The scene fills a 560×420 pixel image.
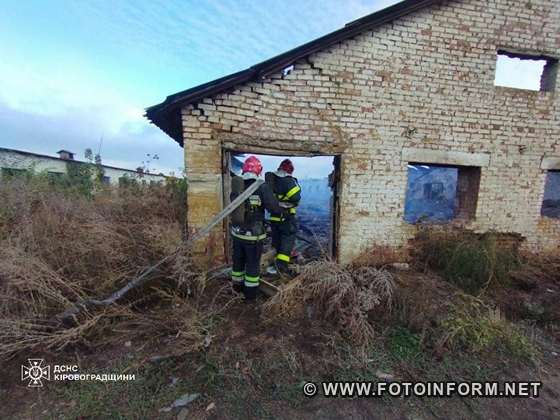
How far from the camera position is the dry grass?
2.84 metres

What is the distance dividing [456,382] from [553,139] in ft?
18.7

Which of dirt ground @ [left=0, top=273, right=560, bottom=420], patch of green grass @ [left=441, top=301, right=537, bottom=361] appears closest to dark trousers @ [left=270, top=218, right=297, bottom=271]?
dirt ground @ [left=0, top=273, right=560, bottom=420]

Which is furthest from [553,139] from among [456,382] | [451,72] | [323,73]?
[456,382]

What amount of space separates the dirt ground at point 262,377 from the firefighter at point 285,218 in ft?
4.14

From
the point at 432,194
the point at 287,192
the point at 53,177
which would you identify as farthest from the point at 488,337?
the point at 53,177

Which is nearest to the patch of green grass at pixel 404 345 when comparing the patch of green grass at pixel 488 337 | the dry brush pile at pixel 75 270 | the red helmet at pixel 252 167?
the patch of green grass at pixel 488 337

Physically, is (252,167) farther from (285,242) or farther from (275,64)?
(275,64)

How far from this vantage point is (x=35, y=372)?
221 cm

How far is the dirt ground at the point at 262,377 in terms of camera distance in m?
1.95

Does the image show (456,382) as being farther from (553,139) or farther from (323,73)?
(553,139)

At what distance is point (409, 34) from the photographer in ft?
13.9

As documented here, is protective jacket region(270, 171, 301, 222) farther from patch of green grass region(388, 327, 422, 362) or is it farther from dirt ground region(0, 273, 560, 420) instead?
patch of green grass region(388, 327, 422, 362)

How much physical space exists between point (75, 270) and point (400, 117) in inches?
228

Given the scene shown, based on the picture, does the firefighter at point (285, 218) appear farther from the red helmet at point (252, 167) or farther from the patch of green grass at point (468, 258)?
the patch of green grass at point (468, 258)
